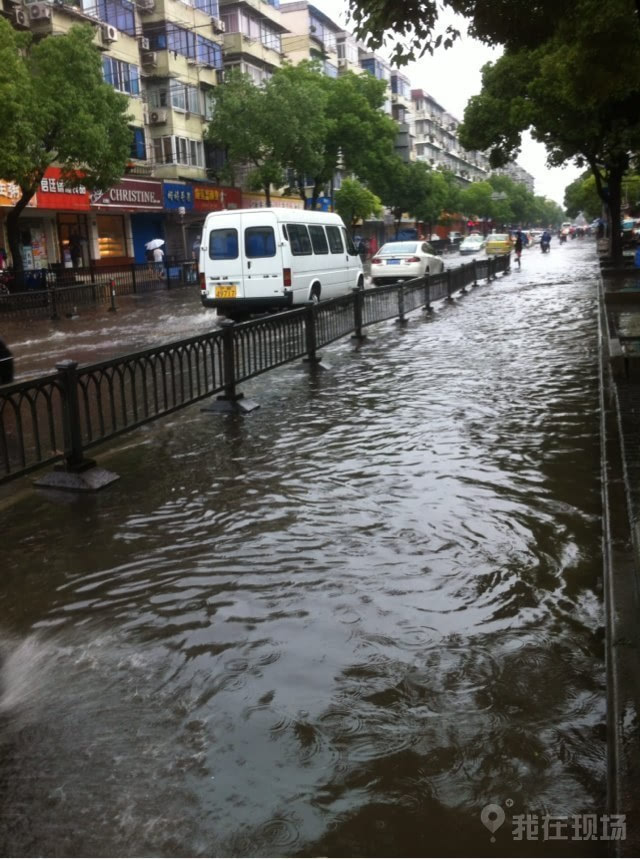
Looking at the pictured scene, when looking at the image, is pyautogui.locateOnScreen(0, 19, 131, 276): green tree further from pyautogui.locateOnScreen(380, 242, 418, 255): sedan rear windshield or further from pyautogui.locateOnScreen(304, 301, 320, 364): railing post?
pyautogui.locateOnScreen(304, 301, 320, 364): railing post

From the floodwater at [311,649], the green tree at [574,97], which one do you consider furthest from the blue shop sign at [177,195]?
the floodwater at [311,649]

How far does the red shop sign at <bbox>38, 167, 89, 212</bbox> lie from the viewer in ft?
101

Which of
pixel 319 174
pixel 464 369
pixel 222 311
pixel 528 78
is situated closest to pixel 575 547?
pixel 464 369

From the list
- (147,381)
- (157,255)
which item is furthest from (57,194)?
(147,381)

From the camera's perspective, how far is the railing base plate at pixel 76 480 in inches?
273

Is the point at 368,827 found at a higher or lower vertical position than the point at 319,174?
lower

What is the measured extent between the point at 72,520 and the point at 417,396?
16.8ft

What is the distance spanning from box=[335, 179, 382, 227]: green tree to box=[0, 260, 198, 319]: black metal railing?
67.5 ft

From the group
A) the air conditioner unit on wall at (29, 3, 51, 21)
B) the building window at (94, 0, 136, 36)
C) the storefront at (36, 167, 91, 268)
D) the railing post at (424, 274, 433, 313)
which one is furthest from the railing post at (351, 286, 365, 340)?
the building window at (94, 0, 136, 36)

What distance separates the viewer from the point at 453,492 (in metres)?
6.42

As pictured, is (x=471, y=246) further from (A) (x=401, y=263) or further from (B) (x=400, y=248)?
(A) (x=401, y=263)

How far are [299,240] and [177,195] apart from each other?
23.2m

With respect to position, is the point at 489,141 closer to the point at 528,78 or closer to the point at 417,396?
the point at 528,78

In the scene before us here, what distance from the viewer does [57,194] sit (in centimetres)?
3150
